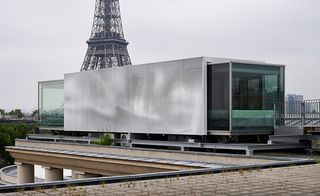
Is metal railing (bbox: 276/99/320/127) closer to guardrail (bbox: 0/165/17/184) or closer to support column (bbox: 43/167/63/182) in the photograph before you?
support column (bbox: 43/167/63/182)

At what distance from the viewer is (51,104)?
30797 millimetres

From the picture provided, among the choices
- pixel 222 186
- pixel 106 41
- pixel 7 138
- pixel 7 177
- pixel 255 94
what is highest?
pixel 106 41

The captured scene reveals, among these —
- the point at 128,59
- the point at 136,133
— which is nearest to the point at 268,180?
the point at 136,133

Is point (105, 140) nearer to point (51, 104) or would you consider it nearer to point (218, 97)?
point (218, 97)

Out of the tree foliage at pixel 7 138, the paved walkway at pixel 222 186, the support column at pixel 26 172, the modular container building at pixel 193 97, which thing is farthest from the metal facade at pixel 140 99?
the tree foliage at pixel 7 138

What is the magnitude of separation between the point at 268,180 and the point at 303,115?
10.1m

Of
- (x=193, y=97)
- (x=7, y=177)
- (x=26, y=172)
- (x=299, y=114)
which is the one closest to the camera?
(x=299, y=114)

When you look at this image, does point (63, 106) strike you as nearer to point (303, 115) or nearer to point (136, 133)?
point (136, 133)

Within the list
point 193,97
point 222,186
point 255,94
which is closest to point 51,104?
point 193,97

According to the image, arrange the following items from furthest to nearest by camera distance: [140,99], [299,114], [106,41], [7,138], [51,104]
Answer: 1. [106,41]
2. [7,138]
3. [51,104]
4. [140,99]
5. [299,114]

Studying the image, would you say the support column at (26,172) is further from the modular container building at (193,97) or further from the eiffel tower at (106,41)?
the eiffel tower at (106,41)

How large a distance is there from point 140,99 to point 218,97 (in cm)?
457

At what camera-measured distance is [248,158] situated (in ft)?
53.6

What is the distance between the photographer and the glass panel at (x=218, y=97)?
20297 mm
